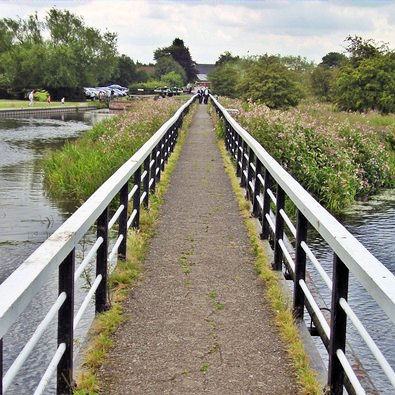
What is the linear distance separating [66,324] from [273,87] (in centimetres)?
3243

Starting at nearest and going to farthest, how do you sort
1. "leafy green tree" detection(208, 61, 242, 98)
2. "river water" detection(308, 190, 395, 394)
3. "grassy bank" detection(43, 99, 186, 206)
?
"river water" detection(308, 190, 395, 394) < "grassy bank" detection(43, 99, 186, 206) < "leafy green tree" detection(208, 61, 242, 98)

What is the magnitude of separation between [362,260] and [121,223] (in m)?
3.72

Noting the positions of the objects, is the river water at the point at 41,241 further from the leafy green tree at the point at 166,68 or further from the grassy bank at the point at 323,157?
the leafy green tree at the point at 166,68

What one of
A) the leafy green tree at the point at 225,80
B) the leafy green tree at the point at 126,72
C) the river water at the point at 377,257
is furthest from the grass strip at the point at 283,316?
the leafy green tree at the point at 126,72

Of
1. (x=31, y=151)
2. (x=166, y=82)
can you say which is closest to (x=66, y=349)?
(x=31, y=151)

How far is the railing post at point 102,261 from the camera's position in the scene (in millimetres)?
5000

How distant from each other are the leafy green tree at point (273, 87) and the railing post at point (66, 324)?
31340 mm

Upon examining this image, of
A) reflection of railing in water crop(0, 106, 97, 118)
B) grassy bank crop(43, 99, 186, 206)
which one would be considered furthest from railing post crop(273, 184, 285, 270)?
reflection of railing in water crop(0, 106, 97, 118)

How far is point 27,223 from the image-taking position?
12.5 meters

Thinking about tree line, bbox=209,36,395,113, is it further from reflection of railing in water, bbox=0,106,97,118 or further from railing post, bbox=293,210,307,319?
railing post, bbox=293,210,307,319

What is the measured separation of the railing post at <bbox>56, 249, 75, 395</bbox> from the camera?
364 centimetres

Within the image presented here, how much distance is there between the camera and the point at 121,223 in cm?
662

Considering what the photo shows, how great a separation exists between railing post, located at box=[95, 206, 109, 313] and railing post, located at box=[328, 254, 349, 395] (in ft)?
6.05

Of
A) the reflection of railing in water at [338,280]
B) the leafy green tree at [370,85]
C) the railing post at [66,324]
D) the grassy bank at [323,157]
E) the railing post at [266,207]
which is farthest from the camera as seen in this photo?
the leafy green tree at [370,85]
